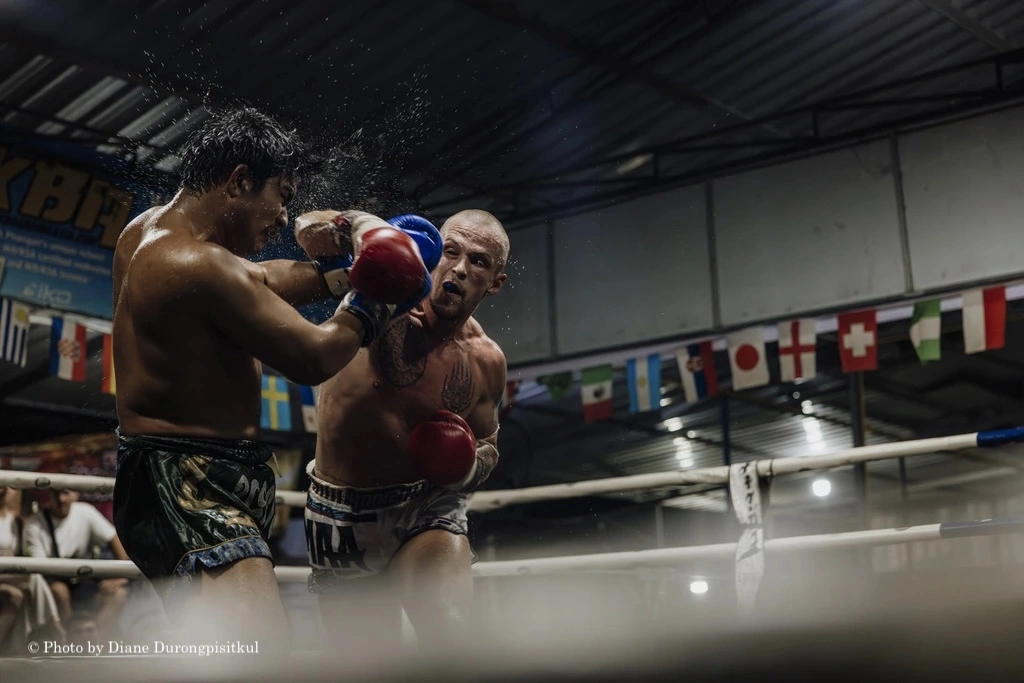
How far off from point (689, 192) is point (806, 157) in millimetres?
Result: 824

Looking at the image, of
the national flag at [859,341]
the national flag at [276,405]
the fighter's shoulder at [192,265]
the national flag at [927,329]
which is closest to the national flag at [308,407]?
the national flag at [276,405]

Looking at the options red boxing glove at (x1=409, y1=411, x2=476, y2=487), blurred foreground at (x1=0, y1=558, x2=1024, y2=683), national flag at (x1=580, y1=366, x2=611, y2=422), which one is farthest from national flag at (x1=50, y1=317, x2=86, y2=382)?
blurred foreground at (x1=0, y1=558, x2=1024, y2=683)

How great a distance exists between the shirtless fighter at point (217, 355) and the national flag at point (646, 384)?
5467 mm

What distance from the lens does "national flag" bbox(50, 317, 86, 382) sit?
21.8 ft

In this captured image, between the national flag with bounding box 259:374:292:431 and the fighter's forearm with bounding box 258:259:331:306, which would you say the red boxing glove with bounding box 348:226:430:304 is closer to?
the fighter's forearm with bounding box 258:259:331:306

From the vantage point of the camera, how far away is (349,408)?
8.76 ft

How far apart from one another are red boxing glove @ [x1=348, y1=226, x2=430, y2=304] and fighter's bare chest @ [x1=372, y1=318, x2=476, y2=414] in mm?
773

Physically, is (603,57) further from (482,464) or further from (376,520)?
(376,520)

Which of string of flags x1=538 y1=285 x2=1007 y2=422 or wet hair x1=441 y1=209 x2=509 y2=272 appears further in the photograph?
string of flags x1=538 y1=285 x2=1007 y2=422

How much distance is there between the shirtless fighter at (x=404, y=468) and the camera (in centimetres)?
252

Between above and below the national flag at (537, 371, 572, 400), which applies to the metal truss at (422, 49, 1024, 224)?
above

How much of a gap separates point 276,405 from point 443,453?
5.06 m

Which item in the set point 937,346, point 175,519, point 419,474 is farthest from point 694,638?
point 937,346

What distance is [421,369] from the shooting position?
2.72 m
